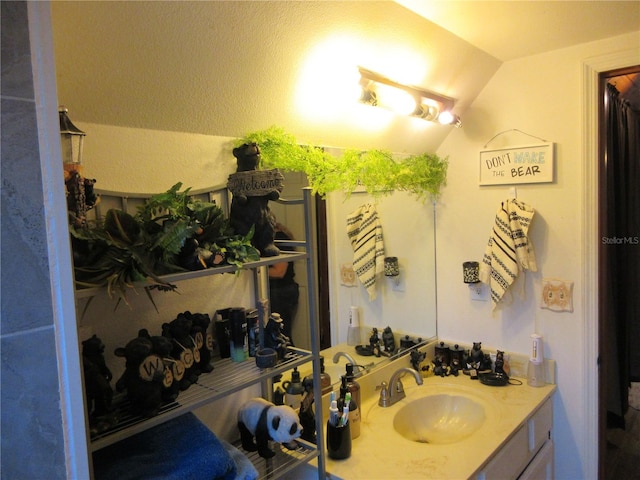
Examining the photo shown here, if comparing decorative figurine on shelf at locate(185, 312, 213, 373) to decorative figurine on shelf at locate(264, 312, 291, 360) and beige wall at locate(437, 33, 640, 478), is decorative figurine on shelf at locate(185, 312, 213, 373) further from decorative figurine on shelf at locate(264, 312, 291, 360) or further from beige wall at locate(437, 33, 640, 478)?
beige wall at locate(437, 33, 640, 478)

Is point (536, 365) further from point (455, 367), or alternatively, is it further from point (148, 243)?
point (148, 243)

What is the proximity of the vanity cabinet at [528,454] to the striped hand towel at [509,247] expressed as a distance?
21.5 inches

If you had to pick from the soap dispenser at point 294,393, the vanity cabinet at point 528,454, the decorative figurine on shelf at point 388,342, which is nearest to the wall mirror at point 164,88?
the soap dispenser at point 294,393

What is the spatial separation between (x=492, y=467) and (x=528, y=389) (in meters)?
0.61

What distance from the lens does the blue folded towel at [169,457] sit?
3.14 ft

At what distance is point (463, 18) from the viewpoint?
59.3 inches

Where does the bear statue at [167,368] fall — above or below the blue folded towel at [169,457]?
above

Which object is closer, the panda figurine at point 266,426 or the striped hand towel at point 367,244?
the panda figurine at point 266,426

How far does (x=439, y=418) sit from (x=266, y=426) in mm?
1015

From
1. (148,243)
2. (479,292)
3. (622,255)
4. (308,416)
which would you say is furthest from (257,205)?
(622,255)

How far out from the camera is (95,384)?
921 millimetres

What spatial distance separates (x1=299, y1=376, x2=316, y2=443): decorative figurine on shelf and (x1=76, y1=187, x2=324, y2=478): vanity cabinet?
0.05m

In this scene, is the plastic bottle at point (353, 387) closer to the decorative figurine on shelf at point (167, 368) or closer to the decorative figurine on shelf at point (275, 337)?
the decorative figurine on shelf at point (275, 337)

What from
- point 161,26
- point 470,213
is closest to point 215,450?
point 161,26
